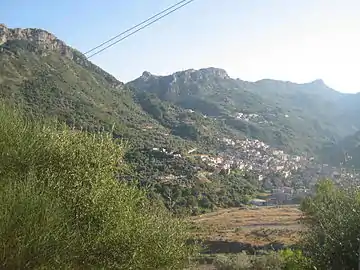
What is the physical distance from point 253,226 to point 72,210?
54.7m

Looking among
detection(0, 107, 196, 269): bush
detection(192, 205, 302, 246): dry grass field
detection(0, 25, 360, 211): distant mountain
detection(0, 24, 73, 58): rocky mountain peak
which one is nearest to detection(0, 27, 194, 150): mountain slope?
detection(0, 24, 73, 58): rocky mountain peak

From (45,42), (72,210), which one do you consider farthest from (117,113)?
(72,210)

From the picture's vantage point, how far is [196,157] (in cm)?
11694

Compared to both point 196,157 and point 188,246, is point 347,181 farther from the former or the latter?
point 196,157

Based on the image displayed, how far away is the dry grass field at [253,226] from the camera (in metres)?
56.9

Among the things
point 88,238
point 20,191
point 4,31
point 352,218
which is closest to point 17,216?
point 20,191

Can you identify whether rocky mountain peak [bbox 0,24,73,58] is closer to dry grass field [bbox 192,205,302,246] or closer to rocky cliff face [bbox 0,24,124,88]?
rocky cliff face [bbox 0,24,124,88]

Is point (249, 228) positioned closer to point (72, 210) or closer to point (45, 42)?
point (72, 210)

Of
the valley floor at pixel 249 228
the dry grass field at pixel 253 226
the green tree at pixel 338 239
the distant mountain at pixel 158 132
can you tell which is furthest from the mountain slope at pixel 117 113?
the green tree at pixel 338 239

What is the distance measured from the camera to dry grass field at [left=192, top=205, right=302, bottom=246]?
56.9 m

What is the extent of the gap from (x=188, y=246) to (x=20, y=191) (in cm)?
965

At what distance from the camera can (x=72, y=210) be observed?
17531 mm

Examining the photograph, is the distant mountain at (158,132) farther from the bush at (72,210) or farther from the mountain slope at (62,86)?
the bush at (72,210)

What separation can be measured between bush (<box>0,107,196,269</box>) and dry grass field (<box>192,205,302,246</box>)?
25287mm
